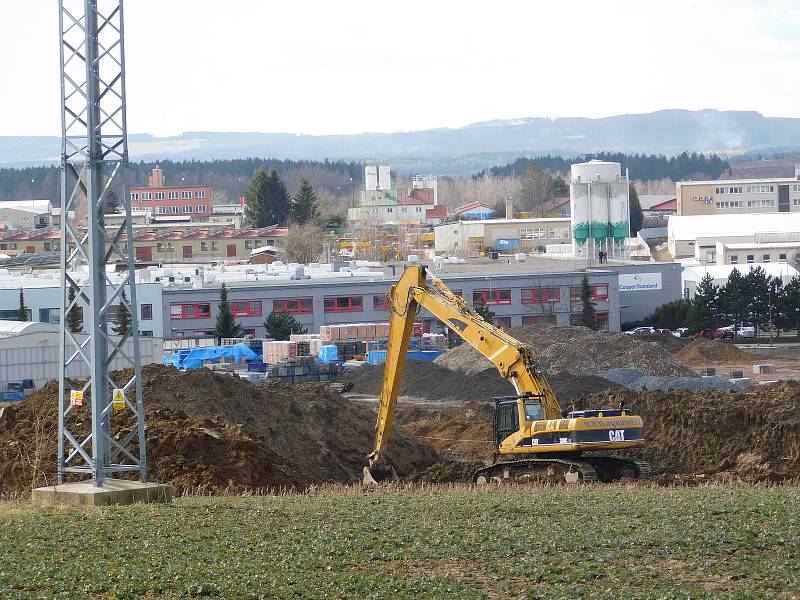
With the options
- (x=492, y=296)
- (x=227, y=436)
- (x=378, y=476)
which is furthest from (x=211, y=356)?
(x=227, y=436)

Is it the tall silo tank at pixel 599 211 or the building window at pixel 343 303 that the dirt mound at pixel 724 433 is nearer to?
the building window at pixel 343 303

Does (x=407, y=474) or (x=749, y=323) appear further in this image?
(x=749, y=323)

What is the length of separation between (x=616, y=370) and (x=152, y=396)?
79.7 feet

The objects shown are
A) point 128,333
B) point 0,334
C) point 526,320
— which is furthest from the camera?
point 526,320

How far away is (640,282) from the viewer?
281ft

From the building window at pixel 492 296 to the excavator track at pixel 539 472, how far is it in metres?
51.2

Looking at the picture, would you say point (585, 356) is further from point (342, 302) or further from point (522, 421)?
point (522, 421)

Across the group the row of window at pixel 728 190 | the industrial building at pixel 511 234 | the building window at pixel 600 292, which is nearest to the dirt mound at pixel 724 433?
the building window at pixel 600 292

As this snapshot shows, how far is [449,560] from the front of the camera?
15.4 meters

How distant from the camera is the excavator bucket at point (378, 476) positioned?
27.8m

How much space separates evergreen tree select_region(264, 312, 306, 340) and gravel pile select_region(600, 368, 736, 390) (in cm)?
2128

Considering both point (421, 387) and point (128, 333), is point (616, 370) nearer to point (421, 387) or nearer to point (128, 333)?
point (421, 387)

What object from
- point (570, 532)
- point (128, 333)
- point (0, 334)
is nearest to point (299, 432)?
A: point (128, 333)

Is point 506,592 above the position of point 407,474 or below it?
above
